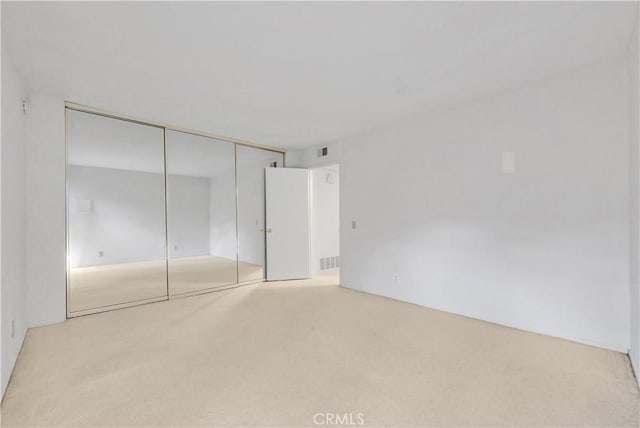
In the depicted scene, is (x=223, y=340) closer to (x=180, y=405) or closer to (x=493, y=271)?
(x=180, y=405)

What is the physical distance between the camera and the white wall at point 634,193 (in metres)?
2.00

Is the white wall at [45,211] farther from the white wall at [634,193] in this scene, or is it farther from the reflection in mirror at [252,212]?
the white wall at [634,193]

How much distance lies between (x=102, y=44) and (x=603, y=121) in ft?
13.7

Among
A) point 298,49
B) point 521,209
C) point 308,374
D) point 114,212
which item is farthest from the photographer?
point 114,212

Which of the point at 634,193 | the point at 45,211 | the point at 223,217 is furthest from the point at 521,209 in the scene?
the point at 45,211

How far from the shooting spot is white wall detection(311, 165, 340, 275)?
18.3 feet

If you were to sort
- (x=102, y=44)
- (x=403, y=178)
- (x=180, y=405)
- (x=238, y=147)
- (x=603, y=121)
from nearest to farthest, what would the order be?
(x=180, y=405)
(x=102, y=44)
(x=603, y=121)
(x=403, y=178)
(x=238, y=147)

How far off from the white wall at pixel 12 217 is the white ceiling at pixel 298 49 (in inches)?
13.7

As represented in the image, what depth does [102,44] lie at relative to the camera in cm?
218

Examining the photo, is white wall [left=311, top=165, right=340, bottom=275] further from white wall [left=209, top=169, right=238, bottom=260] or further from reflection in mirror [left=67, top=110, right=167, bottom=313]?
reflection in mirror [left=67, top=110, right=167, bottom=313]

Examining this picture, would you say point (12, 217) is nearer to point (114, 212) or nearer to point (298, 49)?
point (114, 212)

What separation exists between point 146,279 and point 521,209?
528cm

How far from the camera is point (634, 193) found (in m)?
2.15

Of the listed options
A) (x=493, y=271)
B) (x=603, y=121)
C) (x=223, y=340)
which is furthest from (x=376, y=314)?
(x=603, y=121)
